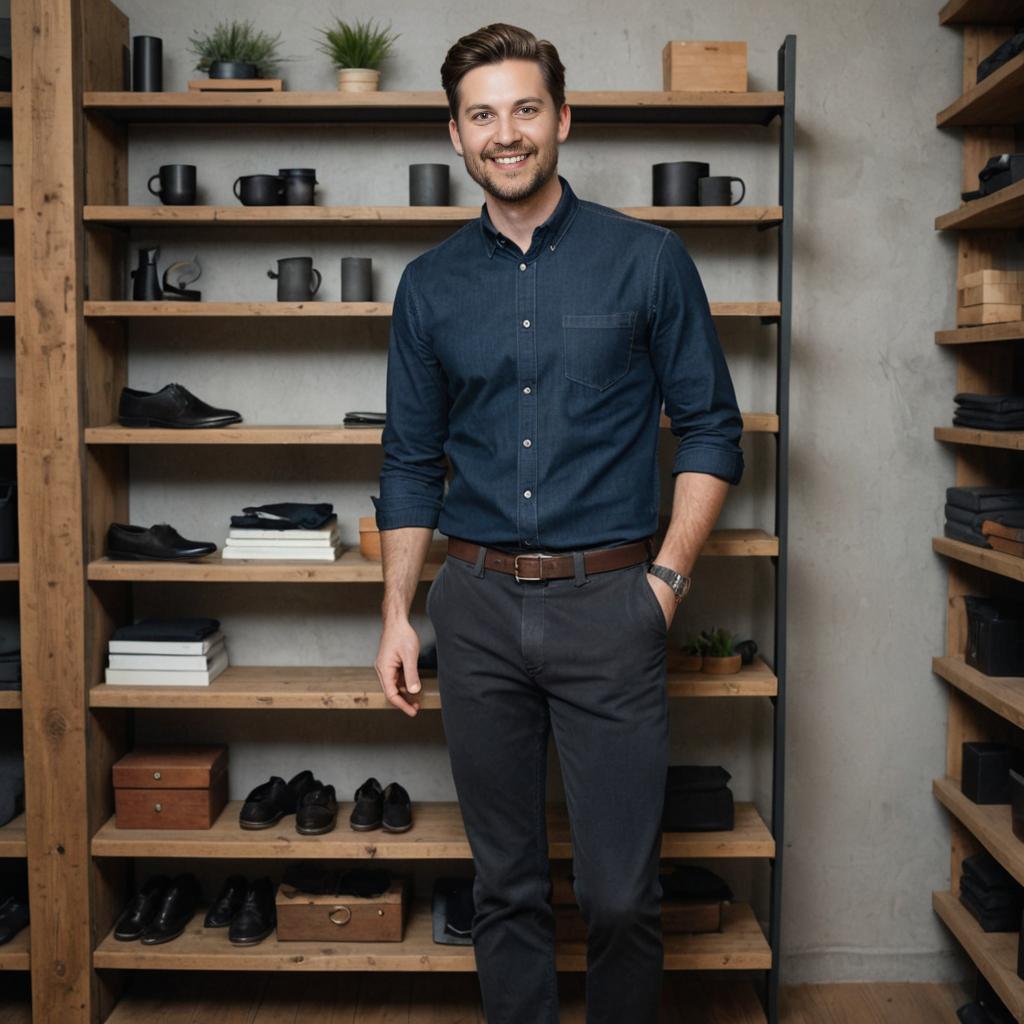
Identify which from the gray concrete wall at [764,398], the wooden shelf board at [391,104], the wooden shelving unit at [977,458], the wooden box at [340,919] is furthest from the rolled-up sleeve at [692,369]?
the wooden box at [340,919]

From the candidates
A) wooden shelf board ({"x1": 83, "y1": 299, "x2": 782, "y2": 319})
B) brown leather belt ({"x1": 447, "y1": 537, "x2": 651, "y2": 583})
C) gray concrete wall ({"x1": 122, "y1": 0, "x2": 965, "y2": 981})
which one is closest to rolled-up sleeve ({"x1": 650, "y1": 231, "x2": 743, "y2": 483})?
brown leather belt ({"x1": 447, "y1": 537, "x2": 651, "y2": 583})

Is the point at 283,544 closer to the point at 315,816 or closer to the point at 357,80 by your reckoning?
the point at 315,816

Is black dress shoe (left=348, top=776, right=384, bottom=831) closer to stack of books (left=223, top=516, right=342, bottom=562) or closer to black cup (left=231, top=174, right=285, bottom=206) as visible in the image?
stack of books (left=223, top=516, right=342, bottom=562)

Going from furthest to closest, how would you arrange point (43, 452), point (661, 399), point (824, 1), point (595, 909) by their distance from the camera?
point (824, 1) → point (43, 452) → point (661, 399) → point (595, 909)

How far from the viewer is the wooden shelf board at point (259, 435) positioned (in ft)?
9.15

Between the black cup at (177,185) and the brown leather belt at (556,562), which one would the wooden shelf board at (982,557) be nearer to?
the brown leather belt at (556,562)

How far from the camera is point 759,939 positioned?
292cm

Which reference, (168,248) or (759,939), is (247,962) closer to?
(759,939)

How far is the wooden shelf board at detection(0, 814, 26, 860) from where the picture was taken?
9.45ft

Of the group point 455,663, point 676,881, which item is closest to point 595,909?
point 455,663

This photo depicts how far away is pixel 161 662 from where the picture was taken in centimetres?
293

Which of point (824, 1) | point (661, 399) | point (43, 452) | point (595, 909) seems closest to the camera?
point (595, 909)

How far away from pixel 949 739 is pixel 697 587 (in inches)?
30.6

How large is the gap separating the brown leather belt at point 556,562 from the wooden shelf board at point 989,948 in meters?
1.29
